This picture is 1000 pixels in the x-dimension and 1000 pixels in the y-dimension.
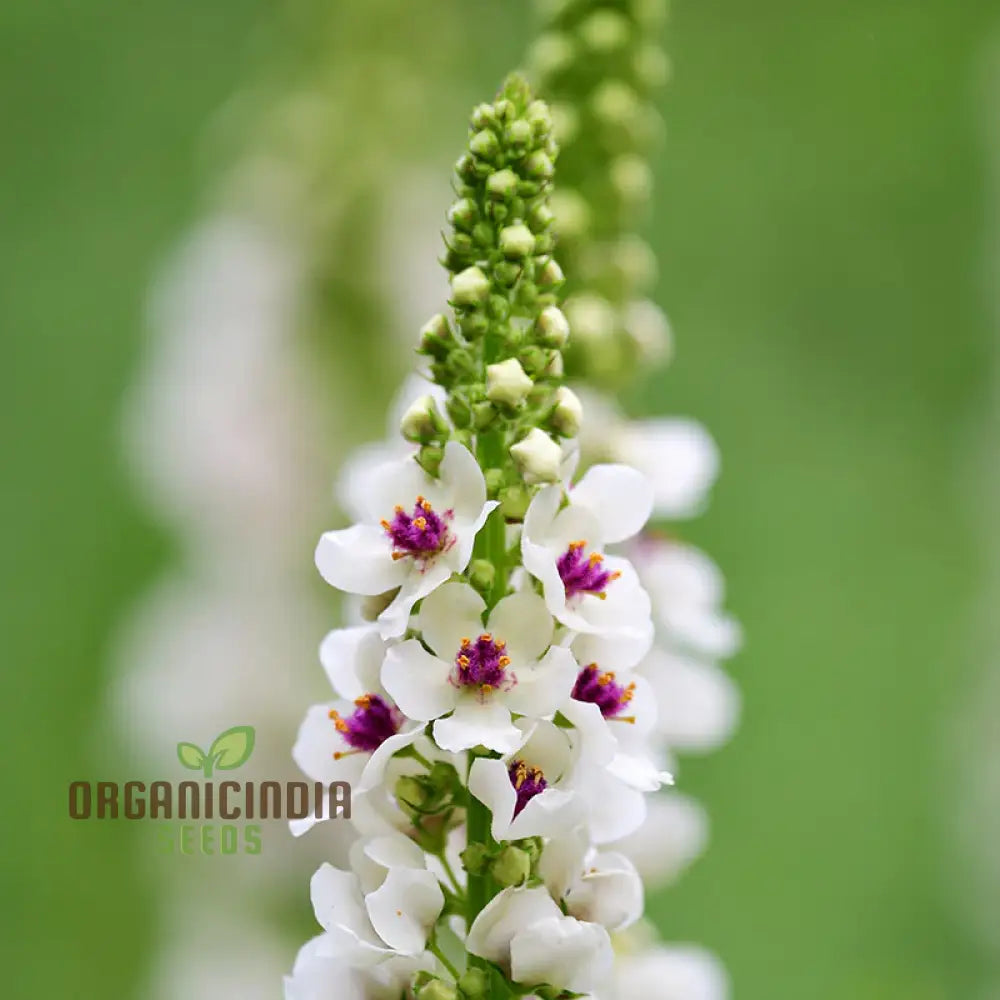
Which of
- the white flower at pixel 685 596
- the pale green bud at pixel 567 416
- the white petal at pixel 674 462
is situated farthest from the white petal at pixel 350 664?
the white petal at pixel 674 462

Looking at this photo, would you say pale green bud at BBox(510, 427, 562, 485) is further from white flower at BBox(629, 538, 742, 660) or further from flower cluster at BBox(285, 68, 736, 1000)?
white flower at BBox(629, 538, 742, 660)

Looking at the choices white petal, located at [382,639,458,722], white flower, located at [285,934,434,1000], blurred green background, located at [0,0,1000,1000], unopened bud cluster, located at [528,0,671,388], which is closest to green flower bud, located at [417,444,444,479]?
white petal, located at [382,639,458,722]

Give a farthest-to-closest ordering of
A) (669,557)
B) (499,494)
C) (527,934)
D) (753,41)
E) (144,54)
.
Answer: (753,41) < (144,54) < (669,557) < (499,494) < (527,934)

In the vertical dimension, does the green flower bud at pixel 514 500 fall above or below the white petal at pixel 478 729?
above

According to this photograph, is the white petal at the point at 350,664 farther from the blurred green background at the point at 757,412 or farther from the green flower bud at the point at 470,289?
the blurred green background at the point at 757,412

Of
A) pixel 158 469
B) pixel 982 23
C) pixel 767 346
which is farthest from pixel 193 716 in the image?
pixel 982 23

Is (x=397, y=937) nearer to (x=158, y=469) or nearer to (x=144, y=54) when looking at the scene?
(x=158, y=469)
